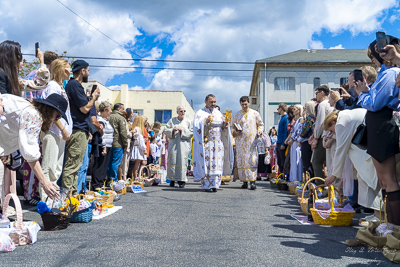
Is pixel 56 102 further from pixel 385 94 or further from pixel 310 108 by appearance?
pixel 310 108

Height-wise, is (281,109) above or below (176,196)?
above

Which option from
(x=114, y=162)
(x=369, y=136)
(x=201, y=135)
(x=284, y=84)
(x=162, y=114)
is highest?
(x=284, y=84)

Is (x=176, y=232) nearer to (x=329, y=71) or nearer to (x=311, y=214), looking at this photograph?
(x=311, y=214)

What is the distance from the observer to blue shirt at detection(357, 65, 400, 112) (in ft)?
12.9

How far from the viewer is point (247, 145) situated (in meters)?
11.0

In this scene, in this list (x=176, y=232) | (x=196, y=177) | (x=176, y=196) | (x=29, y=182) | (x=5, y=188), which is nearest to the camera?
(x=176, y=232)

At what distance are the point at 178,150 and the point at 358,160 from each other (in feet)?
22.7

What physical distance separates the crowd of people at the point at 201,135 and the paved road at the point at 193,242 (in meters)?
0.57

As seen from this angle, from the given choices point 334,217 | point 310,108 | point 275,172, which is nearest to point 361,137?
point 334,217

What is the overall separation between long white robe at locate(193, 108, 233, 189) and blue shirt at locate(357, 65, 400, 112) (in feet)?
20.6

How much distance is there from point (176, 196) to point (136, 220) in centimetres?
321

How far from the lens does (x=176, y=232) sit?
4.61 metres

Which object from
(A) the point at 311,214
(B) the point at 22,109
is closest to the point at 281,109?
(A) the point at 311,214

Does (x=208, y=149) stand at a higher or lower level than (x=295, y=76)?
lower
